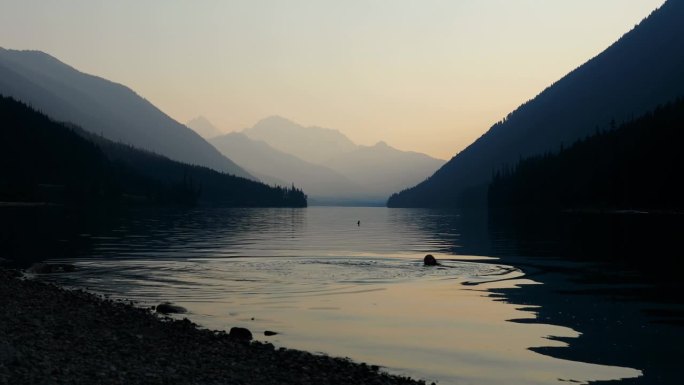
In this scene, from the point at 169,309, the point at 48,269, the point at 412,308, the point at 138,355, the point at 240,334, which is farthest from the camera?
the point at 48,269

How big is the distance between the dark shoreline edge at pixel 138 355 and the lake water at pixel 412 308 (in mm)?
2450

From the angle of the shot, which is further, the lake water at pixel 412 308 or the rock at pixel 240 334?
the rock at pixel 240 334

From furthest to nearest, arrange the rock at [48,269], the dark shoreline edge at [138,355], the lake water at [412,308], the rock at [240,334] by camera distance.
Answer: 1. the rock at [48,269]
2. the rock at [240,334]
3. the lake water at [412,308]
4. the dark shoreline edge at [138,355]

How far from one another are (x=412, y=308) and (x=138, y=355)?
17880 mm

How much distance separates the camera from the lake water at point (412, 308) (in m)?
25.0

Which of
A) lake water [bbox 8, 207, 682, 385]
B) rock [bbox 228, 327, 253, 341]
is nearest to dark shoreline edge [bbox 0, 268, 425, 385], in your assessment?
rock [bbox 228, 327, 253, 341]

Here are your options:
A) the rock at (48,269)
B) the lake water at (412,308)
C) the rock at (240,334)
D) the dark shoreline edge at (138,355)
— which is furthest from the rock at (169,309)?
the rock at (48,269)

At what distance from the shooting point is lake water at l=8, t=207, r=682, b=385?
25000 mm

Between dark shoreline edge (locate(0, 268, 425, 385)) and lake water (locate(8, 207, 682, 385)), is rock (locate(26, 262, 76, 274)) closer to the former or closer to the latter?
lake water (locate(8, 207, 682, 385))

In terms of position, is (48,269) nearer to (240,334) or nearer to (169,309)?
(169,309)

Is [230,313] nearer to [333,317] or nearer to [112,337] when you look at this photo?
[333,317]

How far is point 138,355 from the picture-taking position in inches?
896

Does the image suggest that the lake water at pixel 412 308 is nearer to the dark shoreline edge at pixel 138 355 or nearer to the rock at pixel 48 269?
the rock at pixel 48 269

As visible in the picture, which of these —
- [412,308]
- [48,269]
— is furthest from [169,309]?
[48,269]
